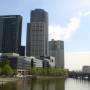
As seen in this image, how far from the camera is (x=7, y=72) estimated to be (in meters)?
178

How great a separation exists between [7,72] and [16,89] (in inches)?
3197

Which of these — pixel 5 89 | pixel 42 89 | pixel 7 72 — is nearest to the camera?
pixel 5 89

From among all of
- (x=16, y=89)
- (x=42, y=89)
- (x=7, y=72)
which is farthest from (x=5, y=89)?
(x=7, y=72)

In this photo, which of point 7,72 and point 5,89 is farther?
point 7,72

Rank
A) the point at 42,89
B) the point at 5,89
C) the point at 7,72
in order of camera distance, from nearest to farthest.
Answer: the point at 5,89 → the point at 42,89 → the point at 7,72

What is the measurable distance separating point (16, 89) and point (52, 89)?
756 inches

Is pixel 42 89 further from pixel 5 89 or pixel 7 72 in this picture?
pixel 7 72

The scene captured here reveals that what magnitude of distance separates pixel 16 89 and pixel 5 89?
4490mm

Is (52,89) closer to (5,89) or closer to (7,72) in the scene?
(5,89)

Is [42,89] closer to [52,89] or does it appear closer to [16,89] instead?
[52,89]

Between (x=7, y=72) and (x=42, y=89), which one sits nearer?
(x=42, y=89)

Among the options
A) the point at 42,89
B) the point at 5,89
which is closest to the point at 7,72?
the point at 42,89

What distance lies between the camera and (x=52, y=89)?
364 ft

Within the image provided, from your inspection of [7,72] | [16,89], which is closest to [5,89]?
[16,89]
